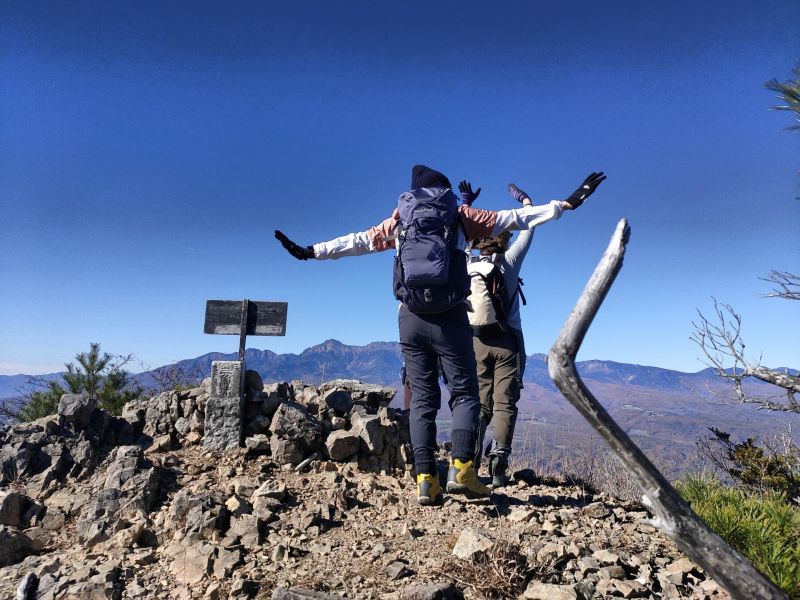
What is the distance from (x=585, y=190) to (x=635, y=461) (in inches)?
108

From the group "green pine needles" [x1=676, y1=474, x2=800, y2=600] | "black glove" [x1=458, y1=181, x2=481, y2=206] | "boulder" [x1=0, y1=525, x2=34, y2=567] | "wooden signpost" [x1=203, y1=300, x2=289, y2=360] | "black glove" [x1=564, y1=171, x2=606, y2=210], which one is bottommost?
"boulder" [x1=0, y1=525, x2=34, y2=567]

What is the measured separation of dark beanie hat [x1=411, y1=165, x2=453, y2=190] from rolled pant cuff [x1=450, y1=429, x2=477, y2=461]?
2257 mm

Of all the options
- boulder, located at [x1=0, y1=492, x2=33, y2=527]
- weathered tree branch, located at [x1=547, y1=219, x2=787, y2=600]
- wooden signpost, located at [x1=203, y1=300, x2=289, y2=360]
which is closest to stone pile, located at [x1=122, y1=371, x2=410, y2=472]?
wooden signpost, located at [x1=203, y1=300, x2=289, y2=360]

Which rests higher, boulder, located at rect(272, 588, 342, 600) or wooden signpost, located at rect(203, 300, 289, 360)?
wooden signpost, located at rect(203, 300, 289, 360)

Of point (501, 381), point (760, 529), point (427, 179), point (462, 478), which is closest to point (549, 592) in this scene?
point (462, 478)

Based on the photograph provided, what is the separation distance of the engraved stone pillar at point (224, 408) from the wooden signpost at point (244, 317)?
0.48 m

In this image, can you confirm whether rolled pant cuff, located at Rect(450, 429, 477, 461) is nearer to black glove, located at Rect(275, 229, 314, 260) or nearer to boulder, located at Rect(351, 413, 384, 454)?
boulder, located at Rect(351, 413, 384, 454)

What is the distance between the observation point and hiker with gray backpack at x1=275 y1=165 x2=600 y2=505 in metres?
4.09

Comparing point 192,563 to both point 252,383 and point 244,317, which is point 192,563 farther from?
point 244,317

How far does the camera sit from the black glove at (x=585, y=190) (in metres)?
4.22

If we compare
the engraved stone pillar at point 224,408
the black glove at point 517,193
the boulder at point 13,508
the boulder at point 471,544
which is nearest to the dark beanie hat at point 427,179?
the black glove at point 517,193

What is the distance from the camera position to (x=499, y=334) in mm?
5578

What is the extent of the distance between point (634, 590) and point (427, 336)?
2.31m

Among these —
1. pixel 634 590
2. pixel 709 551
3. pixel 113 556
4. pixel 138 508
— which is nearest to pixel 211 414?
pixel 138 508
